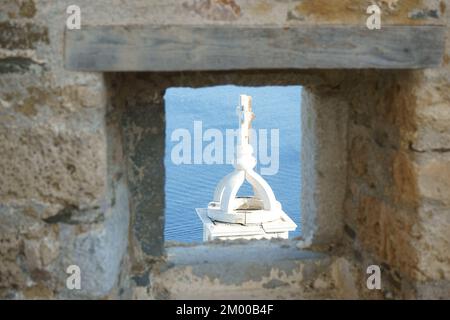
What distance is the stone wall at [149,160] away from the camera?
1886 millimetres

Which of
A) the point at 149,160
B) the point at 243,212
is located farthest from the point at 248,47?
the point at 243,212

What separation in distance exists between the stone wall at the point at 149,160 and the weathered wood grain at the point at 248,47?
0.12 feet

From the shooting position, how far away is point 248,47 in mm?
1906

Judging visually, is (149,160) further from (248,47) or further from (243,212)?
(243,212)

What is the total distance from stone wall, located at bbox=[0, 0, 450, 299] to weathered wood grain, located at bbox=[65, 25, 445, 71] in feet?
0.12

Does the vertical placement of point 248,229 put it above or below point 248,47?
below

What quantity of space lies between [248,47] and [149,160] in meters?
0.80

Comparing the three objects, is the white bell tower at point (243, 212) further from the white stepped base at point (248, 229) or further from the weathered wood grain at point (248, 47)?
the weathered wood grain at point (248, 47)

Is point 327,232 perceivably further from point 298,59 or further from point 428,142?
point 298,59

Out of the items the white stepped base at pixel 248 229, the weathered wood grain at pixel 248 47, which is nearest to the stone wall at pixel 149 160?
the weathered wood grain at pixel 248 47

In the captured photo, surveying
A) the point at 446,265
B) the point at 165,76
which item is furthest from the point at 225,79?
the point at 446,265

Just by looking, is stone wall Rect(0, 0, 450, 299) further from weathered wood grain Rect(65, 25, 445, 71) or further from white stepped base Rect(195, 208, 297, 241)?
white stepped base Rect(195, 208, 297, 241)

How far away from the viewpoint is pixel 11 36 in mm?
1868

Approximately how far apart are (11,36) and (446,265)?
5.49 ft
